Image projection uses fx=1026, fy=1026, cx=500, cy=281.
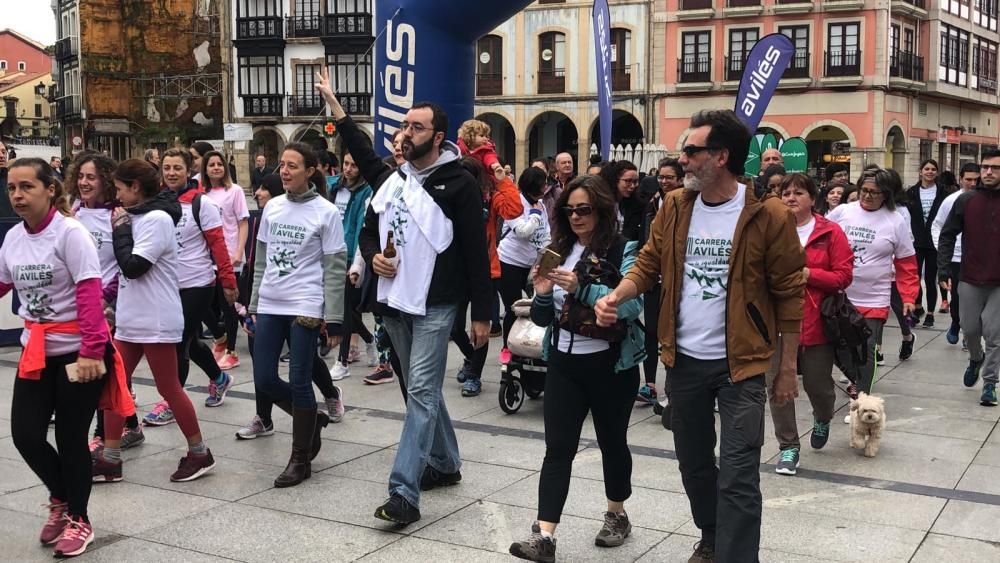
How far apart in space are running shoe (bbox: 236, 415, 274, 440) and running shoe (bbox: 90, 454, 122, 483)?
105 cm

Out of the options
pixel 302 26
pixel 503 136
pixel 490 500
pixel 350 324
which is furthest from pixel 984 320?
pixel 302 26

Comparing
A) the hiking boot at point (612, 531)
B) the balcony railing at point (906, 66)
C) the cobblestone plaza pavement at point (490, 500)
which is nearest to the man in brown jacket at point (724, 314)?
the hiking boot at point (612, 531)

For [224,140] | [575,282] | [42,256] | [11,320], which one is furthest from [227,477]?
[224,140]

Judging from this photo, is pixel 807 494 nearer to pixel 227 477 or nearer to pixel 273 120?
pixel 227 477

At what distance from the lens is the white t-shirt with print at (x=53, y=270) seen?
465 cm

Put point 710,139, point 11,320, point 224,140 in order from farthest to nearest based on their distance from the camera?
point 224,140, point 11,320, point 710,139

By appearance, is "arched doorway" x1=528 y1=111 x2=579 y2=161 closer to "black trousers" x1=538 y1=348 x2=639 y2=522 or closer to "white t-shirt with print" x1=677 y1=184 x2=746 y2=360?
"black trousers" x1=538 y1=348 x2=639 y2=522

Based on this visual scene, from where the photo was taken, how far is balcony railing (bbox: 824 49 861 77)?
129 ft

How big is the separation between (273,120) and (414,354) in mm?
44545

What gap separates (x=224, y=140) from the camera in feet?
155

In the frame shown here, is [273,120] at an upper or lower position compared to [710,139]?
upper

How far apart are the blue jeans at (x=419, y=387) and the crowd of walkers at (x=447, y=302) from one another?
1 centimetres

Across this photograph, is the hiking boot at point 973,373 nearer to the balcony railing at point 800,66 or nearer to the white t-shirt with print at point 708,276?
the white t-shirt with print at point 708,276

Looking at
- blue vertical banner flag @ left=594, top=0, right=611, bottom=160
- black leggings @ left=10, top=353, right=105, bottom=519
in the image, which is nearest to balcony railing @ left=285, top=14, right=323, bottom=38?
blue vertical banner flag @ left=594, top=0, right=611, bottom=160
